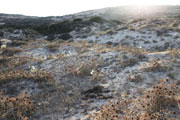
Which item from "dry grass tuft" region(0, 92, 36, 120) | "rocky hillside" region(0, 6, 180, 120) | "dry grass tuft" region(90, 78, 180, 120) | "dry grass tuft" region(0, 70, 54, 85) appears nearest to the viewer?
"dry grass tuft" region(90, 78, 180, 120)

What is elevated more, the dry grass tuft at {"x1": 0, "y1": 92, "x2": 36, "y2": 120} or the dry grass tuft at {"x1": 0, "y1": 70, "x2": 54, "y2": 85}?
the dry grass tuft at {"x1": 0, "y1": 70, "x2": 54, "y2": 85}

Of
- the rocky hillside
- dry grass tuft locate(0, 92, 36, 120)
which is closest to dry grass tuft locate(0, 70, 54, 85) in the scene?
the rocky hillside

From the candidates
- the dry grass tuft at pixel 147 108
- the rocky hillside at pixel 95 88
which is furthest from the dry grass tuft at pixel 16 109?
the dry grass tuft at pixel 147 108

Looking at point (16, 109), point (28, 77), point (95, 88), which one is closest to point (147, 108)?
point (95, 88)

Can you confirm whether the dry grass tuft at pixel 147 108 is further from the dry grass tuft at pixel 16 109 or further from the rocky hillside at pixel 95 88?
the dry grass tuft at pixel 16 109

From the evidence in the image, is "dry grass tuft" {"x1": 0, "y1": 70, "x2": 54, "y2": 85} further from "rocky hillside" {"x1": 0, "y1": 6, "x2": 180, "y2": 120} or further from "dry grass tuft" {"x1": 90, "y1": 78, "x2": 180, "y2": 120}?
"dry grass tuft" {"x1": 90, "y1": 78, "x2": 180, "y2": 120}

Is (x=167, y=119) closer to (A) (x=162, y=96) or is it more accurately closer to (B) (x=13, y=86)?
(A) (x=162, y=96)

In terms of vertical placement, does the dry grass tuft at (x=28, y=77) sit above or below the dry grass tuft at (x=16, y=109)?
above

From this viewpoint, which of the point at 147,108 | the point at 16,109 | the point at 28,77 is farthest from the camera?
the point at 28,77

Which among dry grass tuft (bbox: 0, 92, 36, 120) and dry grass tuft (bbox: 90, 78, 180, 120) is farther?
dry grass tuft (bbox: 0, 92, 36, 120)

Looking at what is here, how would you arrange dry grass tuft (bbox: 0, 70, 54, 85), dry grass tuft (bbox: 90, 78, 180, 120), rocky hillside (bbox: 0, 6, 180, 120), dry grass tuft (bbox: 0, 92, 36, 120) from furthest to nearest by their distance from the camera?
dry grass tuft (bbox: 0, 70, 54, 85) → dry grass tuft (bbox: 0, 92, 36, 120) → rocky hillside (bbox: 0, 6, 180, 120) → dry grass tuft (bbox: 90, 78, 180, 120)

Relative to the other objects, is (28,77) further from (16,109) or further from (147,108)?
(147,108)

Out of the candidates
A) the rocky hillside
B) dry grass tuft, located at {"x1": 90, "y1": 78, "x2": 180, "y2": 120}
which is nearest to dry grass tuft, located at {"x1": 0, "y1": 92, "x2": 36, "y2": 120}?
the rocky hillside

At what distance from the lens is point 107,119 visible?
5.25 m
